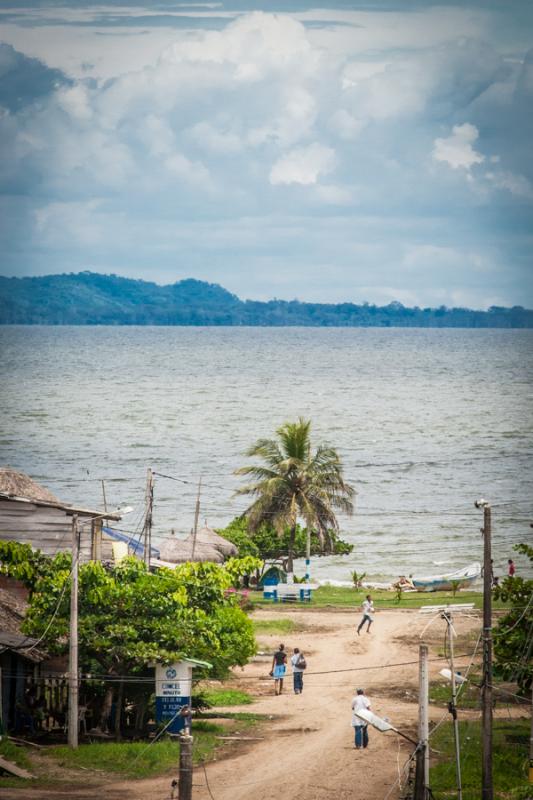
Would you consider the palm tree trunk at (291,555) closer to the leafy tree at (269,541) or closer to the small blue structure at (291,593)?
the leafy tree at (269,541)

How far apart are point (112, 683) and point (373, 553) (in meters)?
36.6

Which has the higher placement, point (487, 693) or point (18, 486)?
point (18, 486)

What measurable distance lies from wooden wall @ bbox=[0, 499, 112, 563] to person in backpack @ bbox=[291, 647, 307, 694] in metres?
6.72

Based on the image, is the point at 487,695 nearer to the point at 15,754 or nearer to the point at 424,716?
the point at 424,716

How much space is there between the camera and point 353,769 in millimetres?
25203

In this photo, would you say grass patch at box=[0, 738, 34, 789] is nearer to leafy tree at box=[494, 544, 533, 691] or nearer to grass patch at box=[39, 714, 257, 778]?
grass patch at box=[39, 714, 257, 778]

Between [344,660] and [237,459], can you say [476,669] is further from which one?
[237,459]

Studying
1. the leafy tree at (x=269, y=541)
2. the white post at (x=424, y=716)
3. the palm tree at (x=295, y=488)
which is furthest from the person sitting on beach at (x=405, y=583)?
the white post at (x=424, y=716)

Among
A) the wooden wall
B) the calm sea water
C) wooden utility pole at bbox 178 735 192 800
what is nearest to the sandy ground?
wooden utility pole at bbox 178 735 192 800

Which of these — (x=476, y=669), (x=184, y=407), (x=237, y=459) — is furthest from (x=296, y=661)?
(x=184, y=407)

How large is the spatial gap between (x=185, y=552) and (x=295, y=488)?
19.9 ft

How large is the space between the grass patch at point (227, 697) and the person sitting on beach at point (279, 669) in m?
0.73

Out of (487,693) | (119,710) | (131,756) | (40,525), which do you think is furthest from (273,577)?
(487,693)

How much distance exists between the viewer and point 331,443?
118 m
